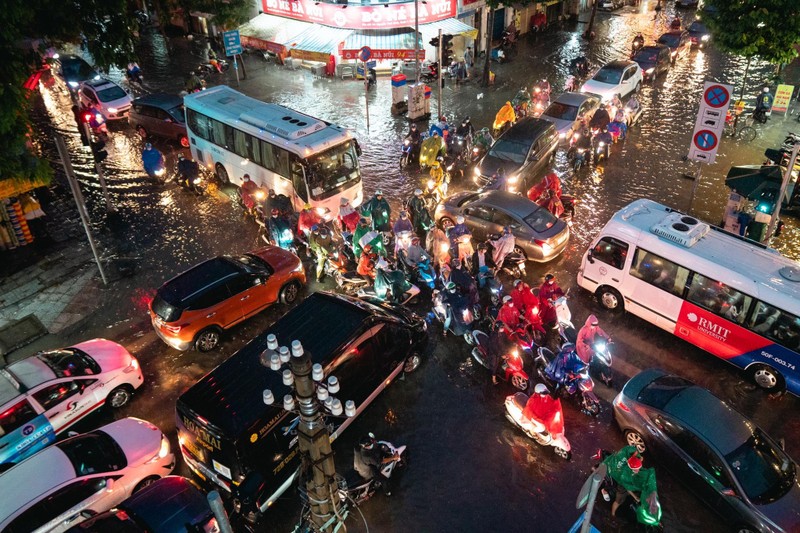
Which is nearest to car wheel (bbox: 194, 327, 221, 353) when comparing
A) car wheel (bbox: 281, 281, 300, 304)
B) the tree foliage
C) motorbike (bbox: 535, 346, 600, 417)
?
car wheel (bbox: 281, 281, 300, 304)

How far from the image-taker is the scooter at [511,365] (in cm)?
1022

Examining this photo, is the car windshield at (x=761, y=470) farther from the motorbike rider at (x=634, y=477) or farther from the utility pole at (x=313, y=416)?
the utility pole at (x=313, y=416)

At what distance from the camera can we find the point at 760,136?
20172mm

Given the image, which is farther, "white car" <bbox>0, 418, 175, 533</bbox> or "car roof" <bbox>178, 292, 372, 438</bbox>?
"car roof" <bbox>178, 292, 372, 438</bbox>

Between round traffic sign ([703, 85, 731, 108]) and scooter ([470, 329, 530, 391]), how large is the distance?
7886mm

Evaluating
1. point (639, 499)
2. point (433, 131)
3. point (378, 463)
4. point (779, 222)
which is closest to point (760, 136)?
point (779, 222)

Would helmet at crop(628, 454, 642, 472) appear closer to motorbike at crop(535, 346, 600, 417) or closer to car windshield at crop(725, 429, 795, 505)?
car windshield at crop(725, 429, 795, 505)

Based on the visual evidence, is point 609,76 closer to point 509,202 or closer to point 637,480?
point 509,202

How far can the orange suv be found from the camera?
11.0m

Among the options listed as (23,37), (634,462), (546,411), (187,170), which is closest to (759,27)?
(546,411)

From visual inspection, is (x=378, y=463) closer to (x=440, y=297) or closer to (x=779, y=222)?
(x=440, y=297)

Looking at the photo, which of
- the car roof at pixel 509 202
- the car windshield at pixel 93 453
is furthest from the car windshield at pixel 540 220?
the car windshield at pixel 93 453

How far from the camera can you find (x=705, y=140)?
44.1 ft

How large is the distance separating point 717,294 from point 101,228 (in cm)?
1591
